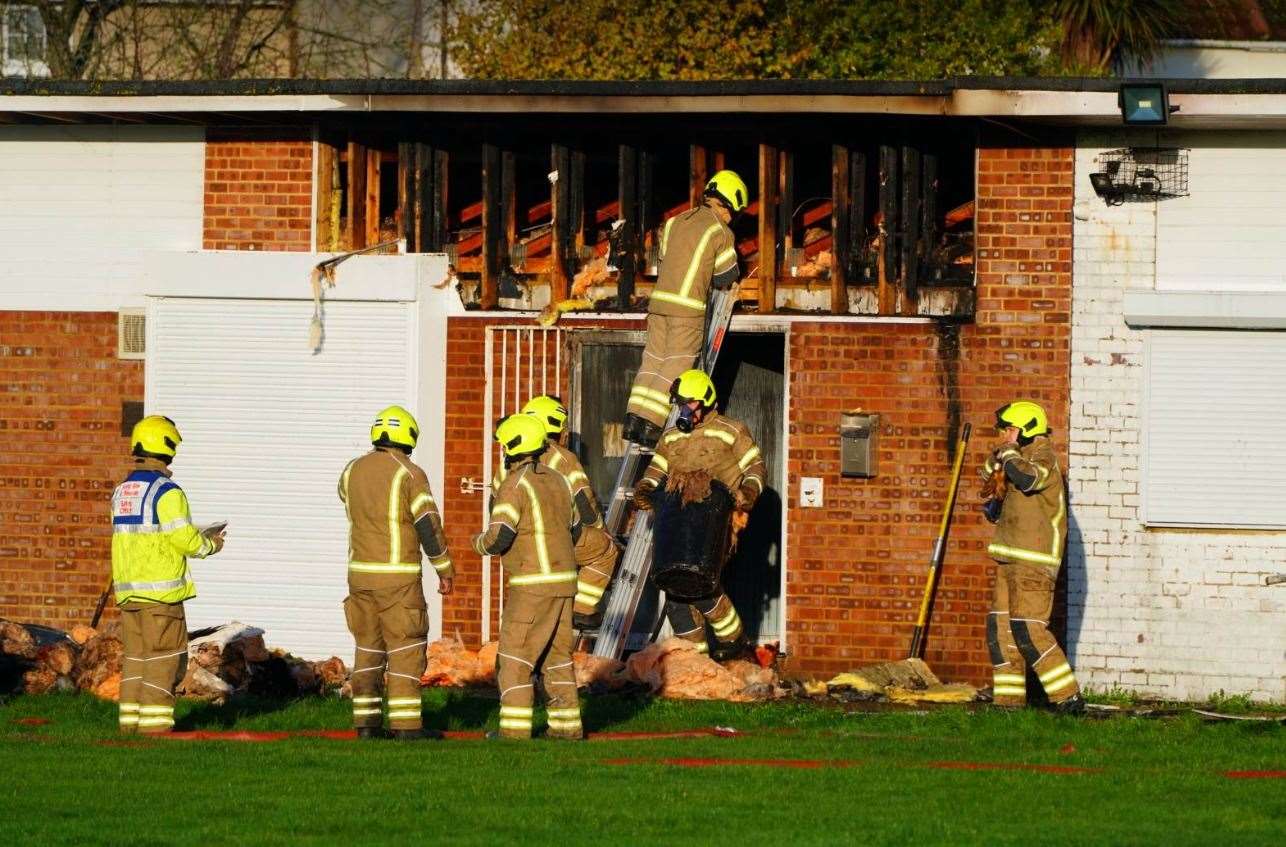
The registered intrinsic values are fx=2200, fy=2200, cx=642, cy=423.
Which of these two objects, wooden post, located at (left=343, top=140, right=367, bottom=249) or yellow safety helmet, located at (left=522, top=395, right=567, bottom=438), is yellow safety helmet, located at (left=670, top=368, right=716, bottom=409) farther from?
wooden post, located at (left=343, top=140, right=367, bottom=249)

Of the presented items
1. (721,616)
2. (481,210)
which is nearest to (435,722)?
(721,616)

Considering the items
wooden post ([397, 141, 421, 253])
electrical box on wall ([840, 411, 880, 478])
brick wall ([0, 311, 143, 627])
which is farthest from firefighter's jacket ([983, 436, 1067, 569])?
brick wall ([0, 311, 143, 627])

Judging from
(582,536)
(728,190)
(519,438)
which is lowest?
(582,536)

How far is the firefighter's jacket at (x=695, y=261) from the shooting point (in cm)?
1484

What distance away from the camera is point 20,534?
16.9m

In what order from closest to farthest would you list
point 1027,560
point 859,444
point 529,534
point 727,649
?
point 529,534 < point 1027,560 < point 727,649 < point 859,444

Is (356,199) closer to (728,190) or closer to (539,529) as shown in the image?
(728,190)

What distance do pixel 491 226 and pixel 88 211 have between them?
10.4ft

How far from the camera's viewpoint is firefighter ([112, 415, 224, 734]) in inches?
495

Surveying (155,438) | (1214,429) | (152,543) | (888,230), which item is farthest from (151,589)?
(1214,429)

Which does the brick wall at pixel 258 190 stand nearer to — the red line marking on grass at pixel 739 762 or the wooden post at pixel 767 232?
the wooden post at pixel 767 232

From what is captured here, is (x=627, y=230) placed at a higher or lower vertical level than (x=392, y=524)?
higher

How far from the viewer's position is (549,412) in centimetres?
1457

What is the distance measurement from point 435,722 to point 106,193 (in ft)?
18.5
